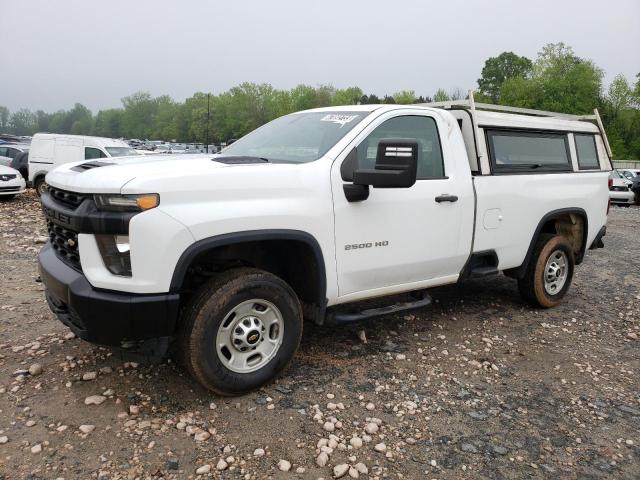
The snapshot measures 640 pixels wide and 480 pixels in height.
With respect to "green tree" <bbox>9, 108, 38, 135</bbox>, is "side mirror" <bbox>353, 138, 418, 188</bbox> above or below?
below

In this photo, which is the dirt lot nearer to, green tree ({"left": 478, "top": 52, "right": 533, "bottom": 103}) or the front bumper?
the front bumper

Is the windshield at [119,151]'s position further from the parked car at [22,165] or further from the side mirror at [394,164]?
the side mirror at [394,164]

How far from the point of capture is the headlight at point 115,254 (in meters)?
2.85

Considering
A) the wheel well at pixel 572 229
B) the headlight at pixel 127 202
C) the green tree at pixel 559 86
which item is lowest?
the wheel well at pixel 572 229

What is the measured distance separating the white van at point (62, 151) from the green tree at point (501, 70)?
6704cm

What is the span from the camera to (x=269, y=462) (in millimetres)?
2732

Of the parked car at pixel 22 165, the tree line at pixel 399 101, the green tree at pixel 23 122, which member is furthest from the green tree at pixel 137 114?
the parked car at pixel 22 165

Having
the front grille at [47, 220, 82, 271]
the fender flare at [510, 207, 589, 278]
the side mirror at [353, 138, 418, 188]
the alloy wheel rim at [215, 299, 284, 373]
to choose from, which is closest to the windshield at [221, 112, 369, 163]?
the side mirror at [353, 138, 418, 188]

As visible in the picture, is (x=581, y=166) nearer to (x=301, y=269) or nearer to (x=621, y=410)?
(x=621, y=410)

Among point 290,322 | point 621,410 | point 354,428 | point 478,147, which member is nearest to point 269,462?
point 354,428

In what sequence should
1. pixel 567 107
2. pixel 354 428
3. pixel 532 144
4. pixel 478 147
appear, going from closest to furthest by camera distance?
pixel 354 428 < pixel 478 147 < pixel 532 144 < pixel 567 107

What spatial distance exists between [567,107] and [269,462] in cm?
5896

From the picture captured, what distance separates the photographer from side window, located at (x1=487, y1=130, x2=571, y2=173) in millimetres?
4738

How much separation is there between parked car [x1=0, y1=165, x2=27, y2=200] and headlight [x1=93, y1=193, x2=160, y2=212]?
1224 cm
